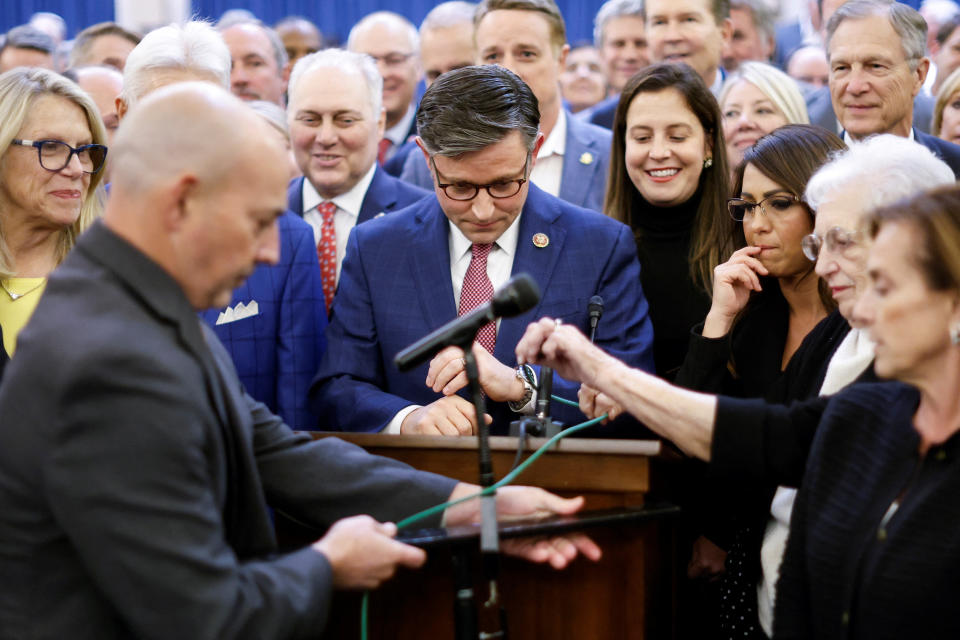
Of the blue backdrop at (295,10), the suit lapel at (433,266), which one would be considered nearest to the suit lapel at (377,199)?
the suit lapel at (433,266)

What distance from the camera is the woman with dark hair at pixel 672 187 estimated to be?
371 centimetres

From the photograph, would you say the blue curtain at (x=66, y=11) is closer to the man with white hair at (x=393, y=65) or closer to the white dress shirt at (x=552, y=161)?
the man with white hair at (x=393, y=65)

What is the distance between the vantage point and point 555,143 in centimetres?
471

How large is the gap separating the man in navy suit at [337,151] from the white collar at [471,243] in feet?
2.97

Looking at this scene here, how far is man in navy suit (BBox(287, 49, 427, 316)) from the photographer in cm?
439

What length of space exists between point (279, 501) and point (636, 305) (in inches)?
52.8

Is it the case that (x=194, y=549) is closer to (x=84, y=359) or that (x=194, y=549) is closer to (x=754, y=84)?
(x=84, y=359)

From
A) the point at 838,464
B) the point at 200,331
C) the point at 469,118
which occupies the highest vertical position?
the point at 469,118

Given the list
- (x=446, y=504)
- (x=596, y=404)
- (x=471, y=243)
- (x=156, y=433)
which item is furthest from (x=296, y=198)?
(x=156, y=433)

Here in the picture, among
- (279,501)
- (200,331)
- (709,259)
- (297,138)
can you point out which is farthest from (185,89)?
(297,138)

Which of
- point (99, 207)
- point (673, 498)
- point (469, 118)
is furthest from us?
point (99, 207)

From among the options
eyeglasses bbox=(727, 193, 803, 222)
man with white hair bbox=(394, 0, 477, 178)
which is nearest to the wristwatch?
eyeglasses bbox=(727, 193, 803, 222)

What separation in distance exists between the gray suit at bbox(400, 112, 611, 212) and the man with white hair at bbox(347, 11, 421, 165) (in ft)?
5.13

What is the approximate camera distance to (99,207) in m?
3.64
